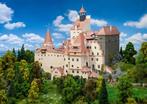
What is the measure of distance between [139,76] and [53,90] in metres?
5.47

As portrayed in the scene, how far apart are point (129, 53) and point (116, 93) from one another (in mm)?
6198

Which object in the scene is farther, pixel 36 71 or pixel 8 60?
pixel 8 60

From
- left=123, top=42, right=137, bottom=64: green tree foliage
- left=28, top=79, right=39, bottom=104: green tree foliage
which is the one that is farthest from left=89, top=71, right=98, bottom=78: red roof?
left=28, top=79, right=39, bottom=104: green tree foliage

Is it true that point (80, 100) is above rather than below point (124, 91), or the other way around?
below

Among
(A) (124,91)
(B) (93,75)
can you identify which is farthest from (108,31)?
(A) (124,91)

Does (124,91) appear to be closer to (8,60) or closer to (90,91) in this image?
(90,91)

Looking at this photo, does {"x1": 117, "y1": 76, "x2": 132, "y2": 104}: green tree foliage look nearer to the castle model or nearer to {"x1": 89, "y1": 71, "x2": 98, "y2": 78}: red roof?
{"x1": 89, "y1": 71, "x2": 98, "y2": 78}: red roof

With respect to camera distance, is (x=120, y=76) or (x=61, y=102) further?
(x=120, y=76)

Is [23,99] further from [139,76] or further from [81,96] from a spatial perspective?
[139,76]

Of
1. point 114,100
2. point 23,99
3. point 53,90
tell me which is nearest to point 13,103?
point 23,99

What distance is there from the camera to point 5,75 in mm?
35375

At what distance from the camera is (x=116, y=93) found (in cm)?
3066

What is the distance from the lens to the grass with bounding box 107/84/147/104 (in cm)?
2955

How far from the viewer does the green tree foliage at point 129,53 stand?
118 feet
